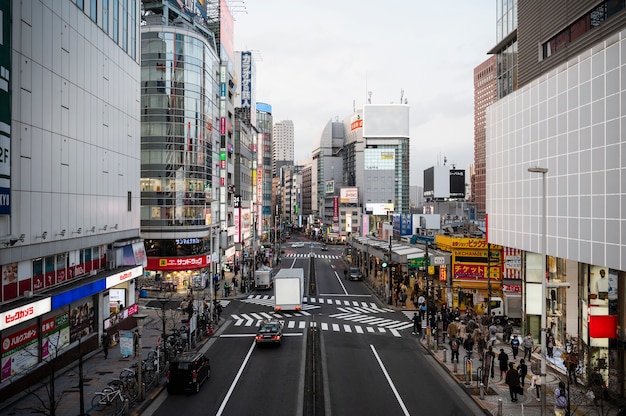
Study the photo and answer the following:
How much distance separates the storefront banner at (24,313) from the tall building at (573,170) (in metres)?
21.7

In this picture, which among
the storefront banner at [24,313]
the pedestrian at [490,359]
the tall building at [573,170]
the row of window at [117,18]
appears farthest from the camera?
the row of window at [117,18]

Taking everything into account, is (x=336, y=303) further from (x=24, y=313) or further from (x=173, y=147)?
(x=24, y=313)

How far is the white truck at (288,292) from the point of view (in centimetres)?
4428

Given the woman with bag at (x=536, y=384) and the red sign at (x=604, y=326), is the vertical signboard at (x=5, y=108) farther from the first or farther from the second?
the red sign at (x=604, y=326)

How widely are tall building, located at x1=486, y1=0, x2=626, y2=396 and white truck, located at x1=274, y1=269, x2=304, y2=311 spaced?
18078 millimetres

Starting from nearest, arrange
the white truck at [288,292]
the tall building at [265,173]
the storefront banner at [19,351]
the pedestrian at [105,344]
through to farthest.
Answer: the storefront banner at [19,351], the pedestrian at [105,344], the white truck at [288,292], the tall building at [265,173]

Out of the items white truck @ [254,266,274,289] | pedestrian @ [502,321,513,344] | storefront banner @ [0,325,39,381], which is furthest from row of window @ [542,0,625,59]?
white truck @ [254,266,274,289]

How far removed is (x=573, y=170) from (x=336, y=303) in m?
30.8

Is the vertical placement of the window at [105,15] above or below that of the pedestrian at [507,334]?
above

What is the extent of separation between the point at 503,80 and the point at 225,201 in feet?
143

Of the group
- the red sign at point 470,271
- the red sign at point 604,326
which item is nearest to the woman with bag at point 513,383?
the red sign at point 604,326

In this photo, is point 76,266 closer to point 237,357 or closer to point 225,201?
point 237,357

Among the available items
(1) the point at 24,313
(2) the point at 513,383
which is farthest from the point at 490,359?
(1) the point at 24,313

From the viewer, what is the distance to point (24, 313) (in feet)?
71.9
